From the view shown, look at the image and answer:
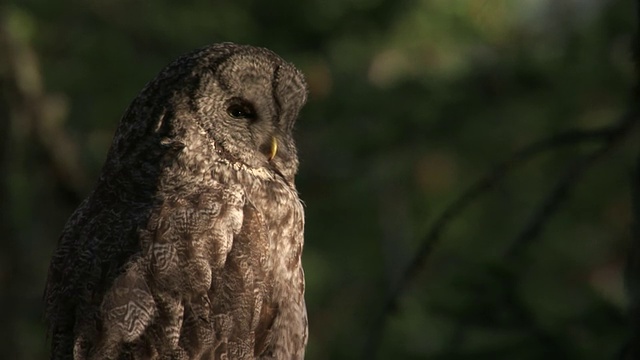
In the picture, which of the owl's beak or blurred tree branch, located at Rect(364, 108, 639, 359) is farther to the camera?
the owl's beak

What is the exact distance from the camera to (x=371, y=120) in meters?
8.65

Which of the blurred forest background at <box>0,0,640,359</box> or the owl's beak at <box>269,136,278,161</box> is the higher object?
the blurred forest background at <box>0,0,640,359</box>

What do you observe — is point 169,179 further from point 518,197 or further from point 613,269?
point 613,269

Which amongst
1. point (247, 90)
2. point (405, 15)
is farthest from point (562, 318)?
point (405, 15)

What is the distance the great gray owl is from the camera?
4117 mm

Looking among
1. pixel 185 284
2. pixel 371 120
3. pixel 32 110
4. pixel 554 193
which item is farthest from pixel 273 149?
pixel 371 120

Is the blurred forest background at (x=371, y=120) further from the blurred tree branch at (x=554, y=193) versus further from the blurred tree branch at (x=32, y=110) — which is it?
the blurred tree branch at (x=554, y=193)

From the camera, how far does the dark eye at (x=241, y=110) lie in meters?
4.62

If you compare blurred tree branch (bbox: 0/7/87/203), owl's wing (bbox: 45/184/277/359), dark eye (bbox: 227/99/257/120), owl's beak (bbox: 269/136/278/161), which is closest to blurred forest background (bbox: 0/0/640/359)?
blurred tree branch (bbox: 0/7/87/203)

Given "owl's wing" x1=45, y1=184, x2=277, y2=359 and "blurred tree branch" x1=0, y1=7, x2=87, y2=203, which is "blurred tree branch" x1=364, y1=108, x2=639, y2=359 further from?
"blurred tree branch" x1=0, y1=7, x2=87, y2=203

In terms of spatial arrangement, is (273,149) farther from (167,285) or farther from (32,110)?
(32,110)

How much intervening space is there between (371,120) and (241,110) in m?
4.02

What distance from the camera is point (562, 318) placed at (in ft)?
17.2

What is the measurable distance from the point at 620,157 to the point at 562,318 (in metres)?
4.50
